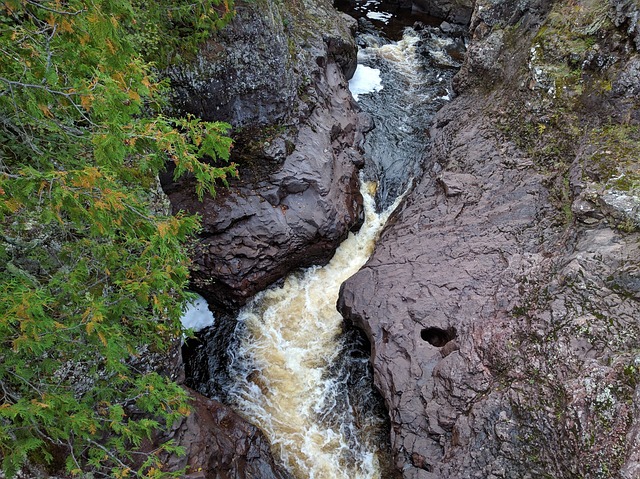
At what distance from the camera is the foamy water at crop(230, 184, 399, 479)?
28.3 feet

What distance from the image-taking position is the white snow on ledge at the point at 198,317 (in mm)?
10796

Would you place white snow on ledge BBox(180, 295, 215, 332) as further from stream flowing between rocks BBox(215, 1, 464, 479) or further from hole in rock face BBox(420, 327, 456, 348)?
hole in rock face BBox(420, 327, 456, 348)

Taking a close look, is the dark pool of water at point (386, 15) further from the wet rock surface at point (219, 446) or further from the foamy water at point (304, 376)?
the wet rock surface at point (219, 446)

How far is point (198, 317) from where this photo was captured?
35.9ft

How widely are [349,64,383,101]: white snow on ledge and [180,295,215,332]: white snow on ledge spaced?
32.9 ft

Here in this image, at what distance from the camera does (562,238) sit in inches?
342

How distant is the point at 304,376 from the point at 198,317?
3.15 metres

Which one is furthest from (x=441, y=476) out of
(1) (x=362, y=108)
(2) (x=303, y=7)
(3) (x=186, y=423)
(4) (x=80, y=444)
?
(2) (x=303, y=7)

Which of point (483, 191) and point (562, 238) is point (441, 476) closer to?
point (562, 238)

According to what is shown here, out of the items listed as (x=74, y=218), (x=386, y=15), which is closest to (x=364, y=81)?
(x=386, y=15)

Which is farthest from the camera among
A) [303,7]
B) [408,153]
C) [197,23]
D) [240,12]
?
[303,7]

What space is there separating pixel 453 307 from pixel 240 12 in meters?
8.16

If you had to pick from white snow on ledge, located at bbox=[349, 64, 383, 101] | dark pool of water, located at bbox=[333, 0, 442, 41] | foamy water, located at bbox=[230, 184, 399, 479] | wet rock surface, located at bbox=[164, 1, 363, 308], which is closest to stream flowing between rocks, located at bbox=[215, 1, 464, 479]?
foamy water, located at bbox=[230, 184, 399, 479]

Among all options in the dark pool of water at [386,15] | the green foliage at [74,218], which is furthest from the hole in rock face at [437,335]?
the dark pool of water at [386,15]
